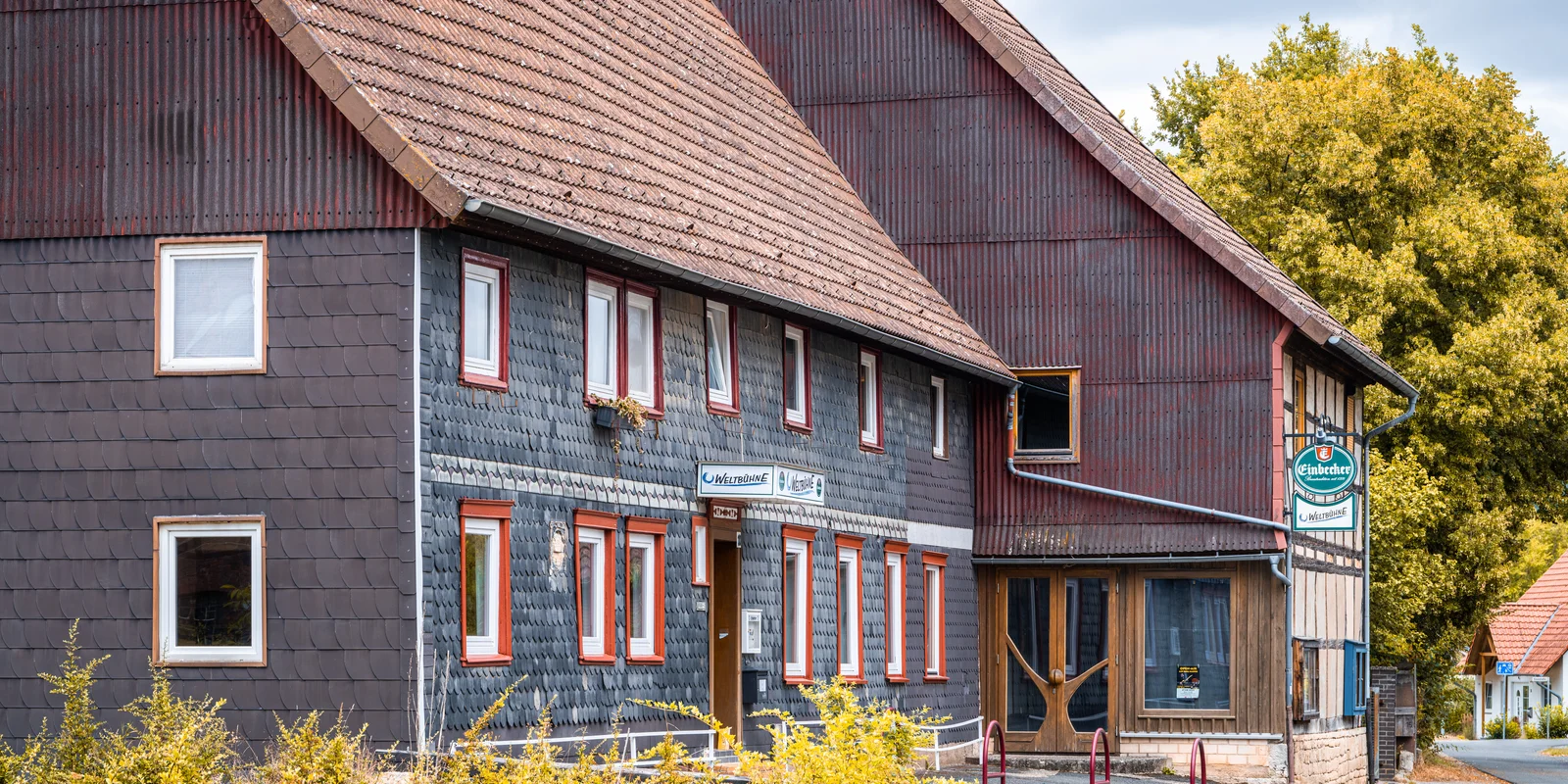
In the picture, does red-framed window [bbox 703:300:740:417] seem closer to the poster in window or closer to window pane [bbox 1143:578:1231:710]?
window pane [bbox 1143:578:1231:710]

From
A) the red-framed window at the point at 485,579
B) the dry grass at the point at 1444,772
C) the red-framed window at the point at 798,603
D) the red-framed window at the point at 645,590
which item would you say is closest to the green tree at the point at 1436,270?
the dry grass at the point at 1444,772

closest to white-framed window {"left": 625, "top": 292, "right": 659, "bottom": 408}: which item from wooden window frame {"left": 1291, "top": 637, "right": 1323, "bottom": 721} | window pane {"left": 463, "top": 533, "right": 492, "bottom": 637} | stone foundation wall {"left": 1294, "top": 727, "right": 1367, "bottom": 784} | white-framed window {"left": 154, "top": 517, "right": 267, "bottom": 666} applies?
window pane {"left": 463, "top": 533, "right": 492, "bottom": 637}

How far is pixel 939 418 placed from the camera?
28.2 metres

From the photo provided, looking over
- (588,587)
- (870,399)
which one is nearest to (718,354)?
(588,587)

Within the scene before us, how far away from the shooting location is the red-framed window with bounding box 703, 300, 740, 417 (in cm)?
2159

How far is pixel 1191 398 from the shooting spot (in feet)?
94.1

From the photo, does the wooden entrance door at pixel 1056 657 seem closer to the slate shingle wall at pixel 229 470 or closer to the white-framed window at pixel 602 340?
the white-framed window at pixel 602 340

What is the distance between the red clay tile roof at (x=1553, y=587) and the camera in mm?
80812

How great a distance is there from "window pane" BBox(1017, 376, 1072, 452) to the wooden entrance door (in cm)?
171

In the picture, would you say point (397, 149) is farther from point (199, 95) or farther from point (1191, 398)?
point (1191, 398)

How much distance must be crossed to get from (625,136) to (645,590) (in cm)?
438

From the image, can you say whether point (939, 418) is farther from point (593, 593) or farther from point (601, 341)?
point (593, 593)

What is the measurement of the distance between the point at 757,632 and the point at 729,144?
19.2ft

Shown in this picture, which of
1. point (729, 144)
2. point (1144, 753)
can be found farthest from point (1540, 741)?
point (729, 144)
